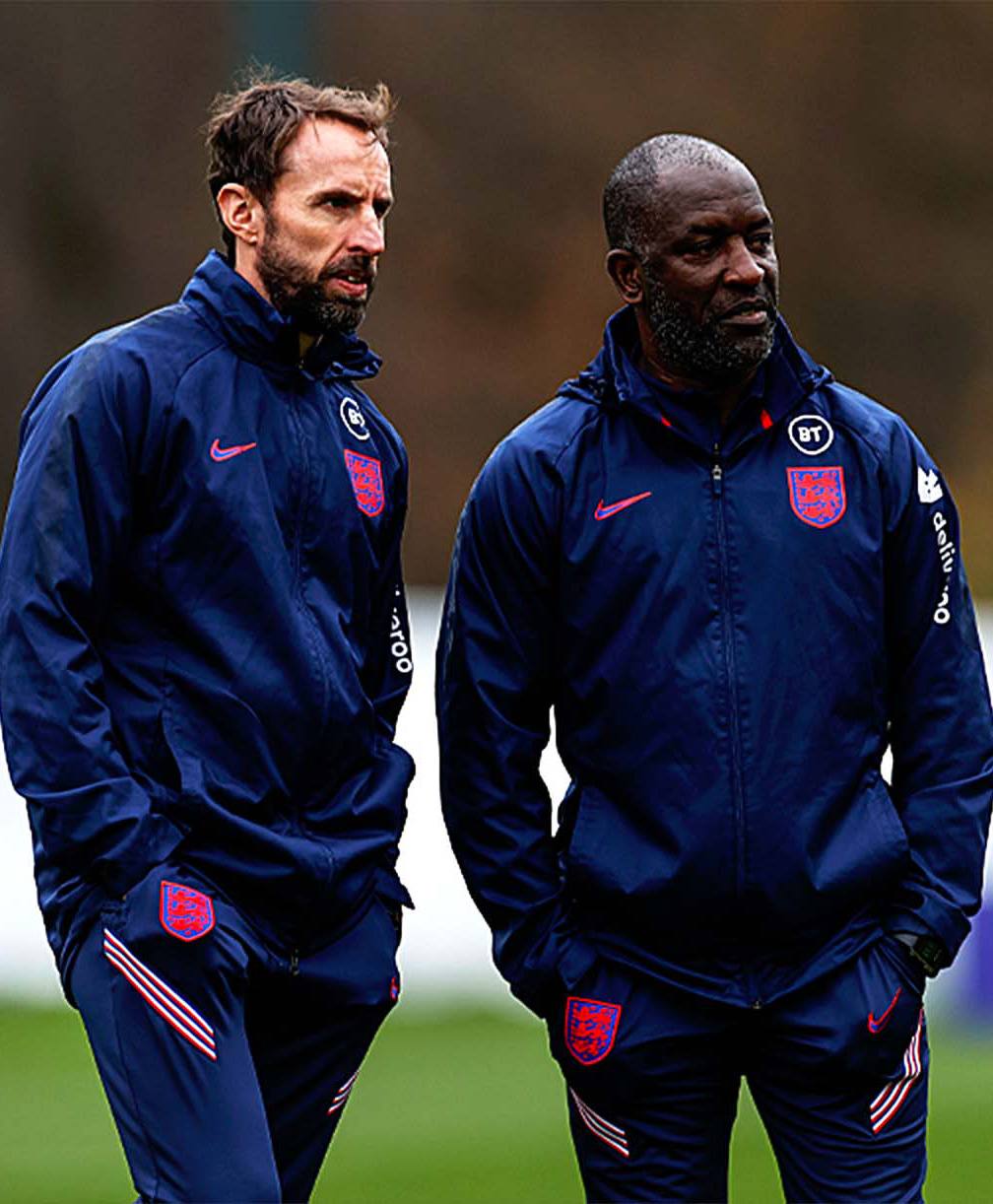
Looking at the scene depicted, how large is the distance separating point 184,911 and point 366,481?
0.71 meters

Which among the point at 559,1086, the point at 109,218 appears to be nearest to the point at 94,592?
the point at 559,1086

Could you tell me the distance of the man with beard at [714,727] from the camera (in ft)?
10.9

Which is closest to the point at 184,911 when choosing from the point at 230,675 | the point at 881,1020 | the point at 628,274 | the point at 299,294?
the point at 230,675

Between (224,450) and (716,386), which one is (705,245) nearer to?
(716,386)

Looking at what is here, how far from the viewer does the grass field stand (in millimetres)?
5359

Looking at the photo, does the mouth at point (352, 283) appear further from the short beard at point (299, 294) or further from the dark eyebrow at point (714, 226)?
the dark eyebrow at point (714, 226)

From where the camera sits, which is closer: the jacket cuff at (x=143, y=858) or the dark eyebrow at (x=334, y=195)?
the jacket cuff at (x=143, y=858)

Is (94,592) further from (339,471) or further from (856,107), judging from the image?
(856,107)

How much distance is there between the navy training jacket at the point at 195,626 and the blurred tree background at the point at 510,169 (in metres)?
4.73

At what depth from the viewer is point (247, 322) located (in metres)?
3.36

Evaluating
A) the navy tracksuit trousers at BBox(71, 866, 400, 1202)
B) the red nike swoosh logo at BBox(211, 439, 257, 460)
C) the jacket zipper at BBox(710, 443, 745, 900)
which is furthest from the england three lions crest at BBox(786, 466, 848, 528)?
the navy tracksuit trousers at BBox(71, 866, 400, 1202)

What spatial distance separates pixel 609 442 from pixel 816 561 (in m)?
0.35

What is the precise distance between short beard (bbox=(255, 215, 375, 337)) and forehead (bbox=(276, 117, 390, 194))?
0.07 m

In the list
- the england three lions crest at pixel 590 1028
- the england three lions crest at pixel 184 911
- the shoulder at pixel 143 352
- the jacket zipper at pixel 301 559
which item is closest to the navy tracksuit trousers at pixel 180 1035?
the england three lions crest at pixel 184 911
